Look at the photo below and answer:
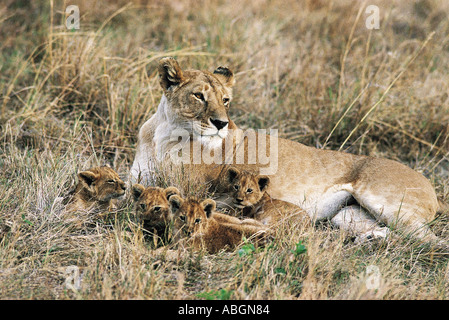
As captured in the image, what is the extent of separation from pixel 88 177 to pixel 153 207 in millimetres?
713

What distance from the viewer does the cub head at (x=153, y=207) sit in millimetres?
4238

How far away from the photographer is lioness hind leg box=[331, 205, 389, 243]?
15.6 ft

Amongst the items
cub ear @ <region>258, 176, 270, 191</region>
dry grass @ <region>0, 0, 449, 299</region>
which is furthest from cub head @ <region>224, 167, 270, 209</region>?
dry grass @ <region>0, 0, 449, 299</region>

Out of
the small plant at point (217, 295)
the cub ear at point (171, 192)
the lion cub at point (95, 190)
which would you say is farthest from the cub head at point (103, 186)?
the small plant at point (217, 295)

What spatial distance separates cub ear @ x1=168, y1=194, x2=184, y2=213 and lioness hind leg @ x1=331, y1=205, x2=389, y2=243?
154 centimetres

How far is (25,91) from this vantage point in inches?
279

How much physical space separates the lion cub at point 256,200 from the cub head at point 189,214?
56 cm

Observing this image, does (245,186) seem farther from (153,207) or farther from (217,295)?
(217,295)

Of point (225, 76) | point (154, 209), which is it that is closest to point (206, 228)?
point (154, 209)

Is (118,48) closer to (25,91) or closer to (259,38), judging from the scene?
(25,91)

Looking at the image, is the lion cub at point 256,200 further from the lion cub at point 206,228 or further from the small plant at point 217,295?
the small plant at point 217,295

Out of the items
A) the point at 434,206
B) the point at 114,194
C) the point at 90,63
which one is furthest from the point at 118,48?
the point at 434,206

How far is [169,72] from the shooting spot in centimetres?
491

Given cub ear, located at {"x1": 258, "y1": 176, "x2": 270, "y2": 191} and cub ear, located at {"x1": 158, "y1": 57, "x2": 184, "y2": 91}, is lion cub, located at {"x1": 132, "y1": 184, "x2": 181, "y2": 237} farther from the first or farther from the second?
cub ear, located at {"x1": 158, "y1": 57, "x2": 184, "y2": 91}
